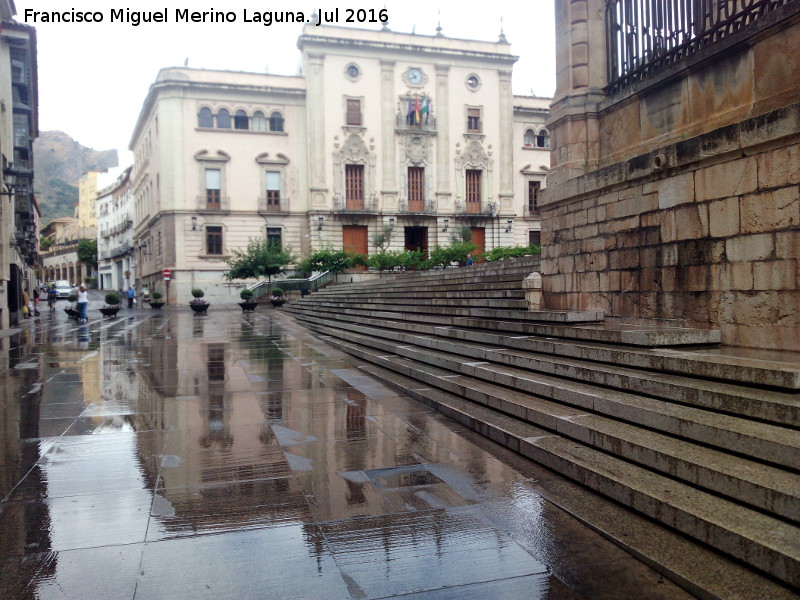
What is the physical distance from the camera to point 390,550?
353 cm

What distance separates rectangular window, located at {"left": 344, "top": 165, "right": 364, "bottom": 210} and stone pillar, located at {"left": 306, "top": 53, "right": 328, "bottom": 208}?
1.63 m

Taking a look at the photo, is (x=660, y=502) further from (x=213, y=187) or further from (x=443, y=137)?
(x=443, y=137)

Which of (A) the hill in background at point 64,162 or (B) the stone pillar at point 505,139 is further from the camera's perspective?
(A) the hill in background at point 64,162

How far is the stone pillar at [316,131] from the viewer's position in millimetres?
41094

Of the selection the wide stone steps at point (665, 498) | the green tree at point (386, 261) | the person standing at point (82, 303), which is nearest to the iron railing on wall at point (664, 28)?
the wide stone steps at point (665, 498)

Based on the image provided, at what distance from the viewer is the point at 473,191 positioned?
44.9 metres

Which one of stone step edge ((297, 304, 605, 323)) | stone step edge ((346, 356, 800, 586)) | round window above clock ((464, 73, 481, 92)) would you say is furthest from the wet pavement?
round window above clock ((464, 73, 481, 92))

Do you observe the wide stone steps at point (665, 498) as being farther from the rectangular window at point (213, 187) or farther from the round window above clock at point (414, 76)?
the round window above clock at point (414, 76)

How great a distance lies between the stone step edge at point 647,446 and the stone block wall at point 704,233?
209cm

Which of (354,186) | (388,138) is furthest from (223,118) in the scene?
(388,138)

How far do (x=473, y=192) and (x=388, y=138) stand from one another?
290 inches

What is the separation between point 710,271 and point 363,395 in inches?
174

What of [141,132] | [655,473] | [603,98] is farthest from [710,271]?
[141,132]

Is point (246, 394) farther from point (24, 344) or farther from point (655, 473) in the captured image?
point (24, 344)
